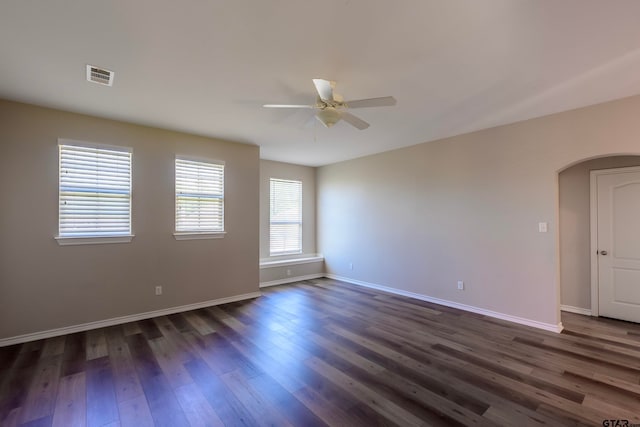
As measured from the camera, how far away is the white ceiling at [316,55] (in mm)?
1829

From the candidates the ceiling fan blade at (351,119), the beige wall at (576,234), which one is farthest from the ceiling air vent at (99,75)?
the beige wall at (576,234)

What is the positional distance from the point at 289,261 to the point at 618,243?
5.53 meters

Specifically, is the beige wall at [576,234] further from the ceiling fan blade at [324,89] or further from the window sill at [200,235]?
the window sill at [200,235]

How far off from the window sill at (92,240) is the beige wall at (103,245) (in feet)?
0.19

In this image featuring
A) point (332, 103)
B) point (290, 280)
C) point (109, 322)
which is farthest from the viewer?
point (290, 280)

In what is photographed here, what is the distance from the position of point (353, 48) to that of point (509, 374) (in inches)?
125

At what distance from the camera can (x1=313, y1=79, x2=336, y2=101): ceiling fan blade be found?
227cm

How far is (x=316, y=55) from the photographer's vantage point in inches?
90.3

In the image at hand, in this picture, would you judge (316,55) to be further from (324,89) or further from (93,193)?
(93,193)

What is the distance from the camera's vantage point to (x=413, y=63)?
2.42m

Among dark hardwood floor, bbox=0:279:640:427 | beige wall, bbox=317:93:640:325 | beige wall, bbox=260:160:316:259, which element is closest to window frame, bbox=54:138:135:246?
dark hardwood floor, bbox=0:279:640:427

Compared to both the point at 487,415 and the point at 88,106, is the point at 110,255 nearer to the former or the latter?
→ the point at 88,106

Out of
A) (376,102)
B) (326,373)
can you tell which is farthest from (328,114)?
(326,373)

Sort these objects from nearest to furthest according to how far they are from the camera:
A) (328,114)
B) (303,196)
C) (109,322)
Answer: (328,114) < (109,322) < (303,196)
